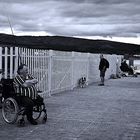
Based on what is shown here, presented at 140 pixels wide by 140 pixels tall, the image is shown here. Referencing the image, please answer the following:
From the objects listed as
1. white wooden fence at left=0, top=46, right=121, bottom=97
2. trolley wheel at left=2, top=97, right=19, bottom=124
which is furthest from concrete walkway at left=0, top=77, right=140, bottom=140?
white wooden fence at left=0, top=46, right=121, bottom=97

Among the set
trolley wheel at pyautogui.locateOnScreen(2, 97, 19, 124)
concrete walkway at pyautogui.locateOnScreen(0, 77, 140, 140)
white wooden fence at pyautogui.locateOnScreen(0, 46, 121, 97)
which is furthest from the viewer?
white wooden fence at pyautogui.locateOnScreen(0, 46, 121, 97)

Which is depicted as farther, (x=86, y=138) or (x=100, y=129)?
(x=100, y=129)

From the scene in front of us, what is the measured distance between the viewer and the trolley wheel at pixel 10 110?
8805mm

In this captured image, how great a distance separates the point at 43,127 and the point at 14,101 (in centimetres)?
83

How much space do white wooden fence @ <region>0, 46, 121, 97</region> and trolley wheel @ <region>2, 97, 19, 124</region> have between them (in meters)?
1.17

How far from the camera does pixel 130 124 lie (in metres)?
9.55

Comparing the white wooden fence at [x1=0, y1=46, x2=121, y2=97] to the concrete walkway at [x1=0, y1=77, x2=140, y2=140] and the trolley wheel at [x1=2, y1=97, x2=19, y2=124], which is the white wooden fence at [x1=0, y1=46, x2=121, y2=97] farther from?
the concrete walkway at [x1=0, y1=77, x2=140, y2=140]

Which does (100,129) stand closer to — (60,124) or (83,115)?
(60,124)

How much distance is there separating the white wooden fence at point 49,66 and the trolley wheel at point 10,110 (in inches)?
46.1

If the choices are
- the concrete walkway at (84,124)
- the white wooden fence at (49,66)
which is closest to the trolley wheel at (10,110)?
the concrete walkway at (84,124)

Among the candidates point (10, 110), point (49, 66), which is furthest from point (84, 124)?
point (49, 66)

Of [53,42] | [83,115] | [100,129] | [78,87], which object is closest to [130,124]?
[100,129]

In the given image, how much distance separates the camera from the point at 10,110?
29.8 ft

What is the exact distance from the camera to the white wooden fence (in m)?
12.0
